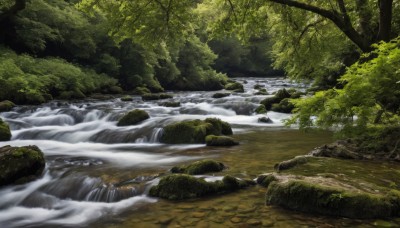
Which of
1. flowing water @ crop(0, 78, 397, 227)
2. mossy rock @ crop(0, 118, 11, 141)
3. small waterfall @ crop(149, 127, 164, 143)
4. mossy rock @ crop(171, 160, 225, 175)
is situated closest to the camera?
flowing water @ crop(0, 78, 397, 227)

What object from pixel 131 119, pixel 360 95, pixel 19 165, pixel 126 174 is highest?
pixel 360 95

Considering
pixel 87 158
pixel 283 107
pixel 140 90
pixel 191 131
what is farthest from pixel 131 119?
pixel 140 90

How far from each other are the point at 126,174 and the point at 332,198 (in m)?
4.64

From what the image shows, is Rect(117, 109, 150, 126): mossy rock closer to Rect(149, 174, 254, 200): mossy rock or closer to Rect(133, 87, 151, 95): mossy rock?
Rect(149, 174, 254, 200): mossy rock

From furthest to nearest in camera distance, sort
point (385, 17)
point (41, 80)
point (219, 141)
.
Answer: point (41, 80)
point (219, 141)
point (385, 17)

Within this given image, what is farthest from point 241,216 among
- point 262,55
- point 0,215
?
point 262,55

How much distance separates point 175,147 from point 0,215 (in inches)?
226

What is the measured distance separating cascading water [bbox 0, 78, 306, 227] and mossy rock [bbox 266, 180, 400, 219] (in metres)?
2.41

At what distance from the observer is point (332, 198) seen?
486cm

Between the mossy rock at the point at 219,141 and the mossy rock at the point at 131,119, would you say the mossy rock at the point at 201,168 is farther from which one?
the mossy rock at the point at 131,119

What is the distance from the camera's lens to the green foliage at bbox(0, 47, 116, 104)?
1941 cm

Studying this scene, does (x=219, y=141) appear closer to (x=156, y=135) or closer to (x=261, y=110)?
(x=156, y=135)

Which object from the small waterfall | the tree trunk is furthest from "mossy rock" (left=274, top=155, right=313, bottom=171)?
the small waterfall

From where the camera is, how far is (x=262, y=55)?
59469 millimetres
